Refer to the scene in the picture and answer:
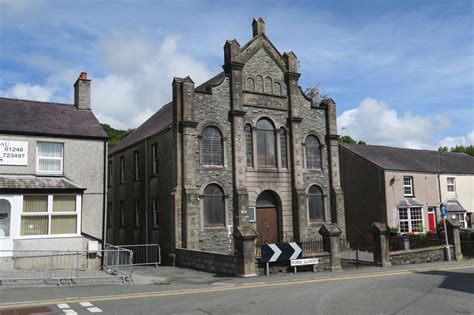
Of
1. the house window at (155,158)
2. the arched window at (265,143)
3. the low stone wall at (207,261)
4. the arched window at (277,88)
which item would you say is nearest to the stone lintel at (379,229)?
the low stone wall at (207,261)

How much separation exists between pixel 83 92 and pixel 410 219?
25119 millimetres

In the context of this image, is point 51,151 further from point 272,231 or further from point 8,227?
point 272,231

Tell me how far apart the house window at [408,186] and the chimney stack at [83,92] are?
23.9 m

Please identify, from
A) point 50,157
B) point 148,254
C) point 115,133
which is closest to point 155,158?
point 148,254

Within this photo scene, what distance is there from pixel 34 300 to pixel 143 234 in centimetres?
1532

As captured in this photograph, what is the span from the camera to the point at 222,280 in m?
16.0

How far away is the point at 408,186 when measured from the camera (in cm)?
3453

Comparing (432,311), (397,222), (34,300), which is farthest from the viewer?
(397,222)

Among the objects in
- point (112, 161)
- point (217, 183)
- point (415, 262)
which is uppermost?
point (112, 161)

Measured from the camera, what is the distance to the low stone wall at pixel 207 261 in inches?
687

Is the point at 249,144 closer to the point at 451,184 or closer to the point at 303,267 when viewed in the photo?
the point at 303,267

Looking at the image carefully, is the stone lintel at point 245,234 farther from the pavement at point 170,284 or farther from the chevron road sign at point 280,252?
the pavement at point 170,284

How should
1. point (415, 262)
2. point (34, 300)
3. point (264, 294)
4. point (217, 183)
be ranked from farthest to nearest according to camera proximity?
point (217, 183), point (415, 262), point (264, 294), point (34, 300)

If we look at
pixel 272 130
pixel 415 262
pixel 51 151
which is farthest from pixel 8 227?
pixel 415 262
